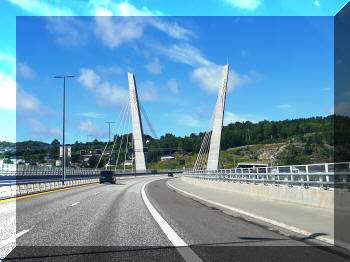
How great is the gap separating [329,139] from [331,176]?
15965 cm

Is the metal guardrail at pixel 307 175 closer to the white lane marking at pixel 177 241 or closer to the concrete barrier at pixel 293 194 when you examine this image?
the concrete barrier at pixel 293 194

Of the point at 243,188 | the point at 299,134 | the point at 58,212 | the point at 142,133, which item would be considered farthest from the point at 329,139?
the point at 58,212

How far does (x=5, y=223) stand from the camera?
441 inches

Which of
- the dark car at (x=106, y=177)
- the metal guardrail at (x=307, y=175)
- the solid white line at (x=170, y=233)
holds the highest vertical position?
the metal guardrail at (x=307, y=175)

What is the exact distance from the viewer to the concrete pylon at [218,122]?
4572cm

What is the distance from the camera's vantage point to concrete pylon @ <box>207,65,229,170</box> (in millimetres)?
45719

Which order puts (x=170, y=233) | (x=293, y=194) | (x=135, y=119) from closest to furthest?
(x=170, y=233) → (x=293, y=194) → (x=135, y=119)

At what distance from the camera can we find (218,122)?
46781 millimetres

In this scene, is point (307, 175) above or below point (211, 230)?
above

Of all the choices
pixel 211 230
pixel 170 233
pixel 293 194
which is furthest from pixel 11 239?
pixel 293 194

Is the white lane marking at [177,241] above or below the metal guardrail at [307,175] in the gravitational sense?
below

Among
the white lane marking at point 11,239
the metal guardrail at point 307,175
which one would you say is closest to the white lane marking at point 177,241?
the white lane marking at point 11,239

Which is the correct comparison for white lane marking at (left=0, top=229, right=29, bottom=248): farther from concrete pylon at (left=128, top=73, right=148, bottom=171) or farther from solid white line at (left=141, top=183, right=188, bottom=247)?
concrete pylon at (left=128, top=73, right=148, bottom=171)

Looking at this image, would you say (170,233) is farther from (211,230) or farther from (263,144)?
(263,144)
